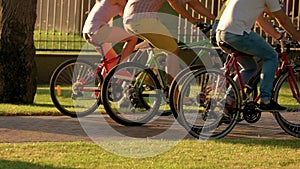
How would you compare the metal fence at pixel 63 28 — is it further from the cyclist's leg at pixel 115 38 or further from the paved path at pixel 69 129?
the paved path at pixel 69 129

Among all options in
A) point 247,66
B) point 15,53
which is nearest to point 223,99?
point 247,66

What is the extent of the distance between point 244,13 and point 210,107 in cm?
107

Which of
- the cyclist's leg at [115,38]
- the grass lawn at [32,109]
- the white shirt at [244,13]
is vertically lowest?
the grass lawn at [32,109]

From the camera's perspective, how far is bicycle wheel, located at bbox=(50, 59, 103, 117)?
33.9ft

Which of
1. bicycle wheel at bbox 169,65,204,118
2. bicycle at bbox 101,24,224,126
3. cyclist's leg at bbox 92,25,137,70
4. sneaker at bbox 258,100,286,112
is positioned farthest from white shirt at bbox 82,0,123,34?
sneaker at bbox 258,100,286,112

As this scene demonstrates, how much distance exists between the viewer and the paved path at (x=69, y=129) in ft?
28.6

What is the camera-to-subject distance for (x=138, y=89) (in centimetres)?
992

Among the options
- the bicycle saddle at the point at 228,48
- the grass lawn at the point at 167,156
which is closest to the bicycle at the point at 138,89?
the bicycle saddle at the point at 228,48

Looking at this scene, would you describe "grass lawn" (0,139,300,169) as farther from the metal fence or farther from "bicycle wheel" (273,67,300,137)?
the metal fence

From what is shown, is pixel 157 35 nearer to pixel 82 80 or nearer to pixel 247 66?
pixel 247 66

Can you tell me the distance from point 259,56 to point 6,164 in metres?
2.95

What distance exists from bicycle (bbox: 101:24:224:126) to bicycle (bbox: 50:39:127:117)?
47 cm

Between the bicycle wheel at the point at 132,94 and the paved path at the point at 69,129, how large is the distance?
142 mm

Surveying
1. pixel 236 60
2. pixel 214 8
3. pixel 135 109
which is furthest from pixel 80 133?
pixel 214 8
